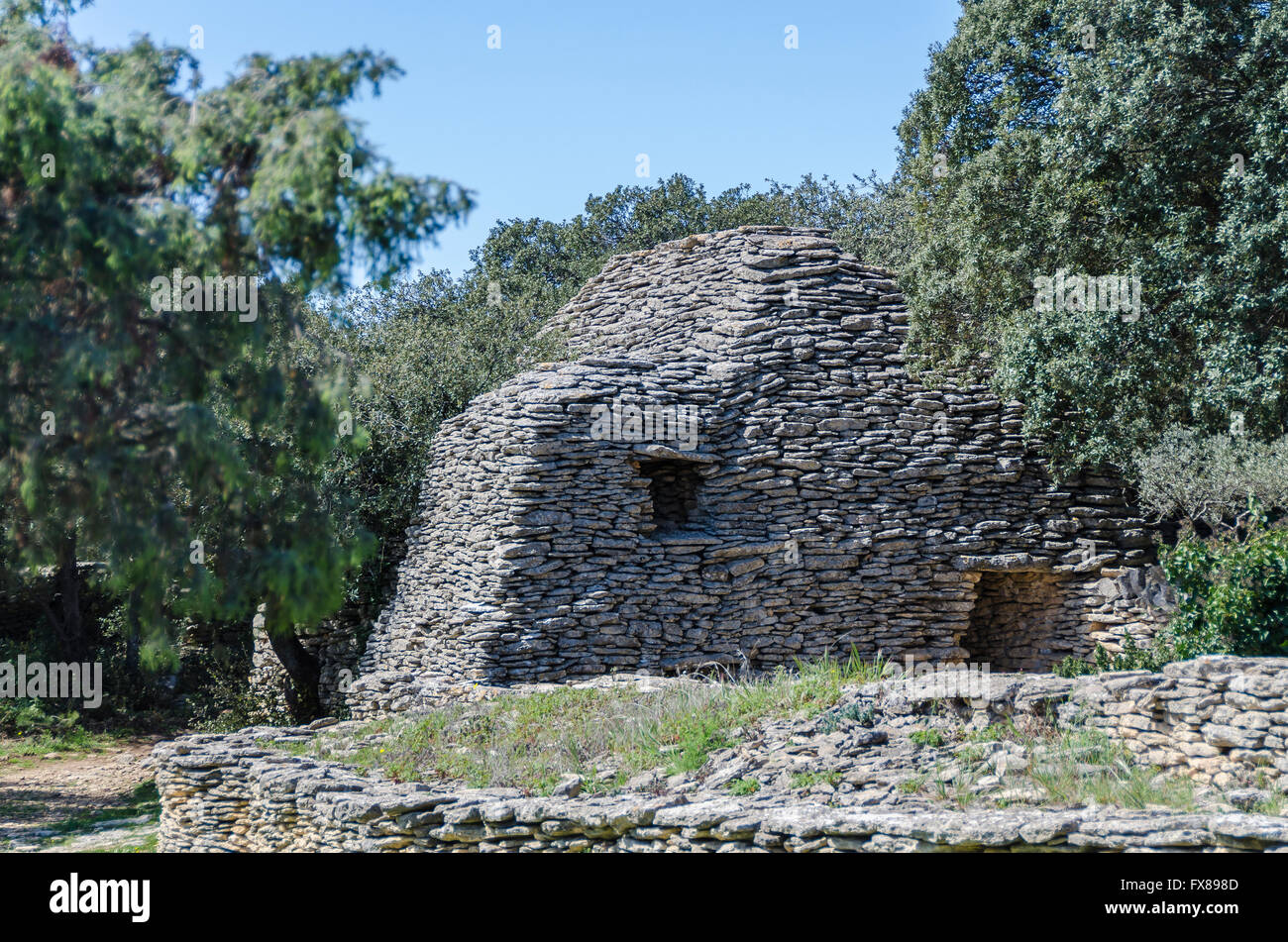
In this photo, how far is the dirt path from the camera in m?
9.02

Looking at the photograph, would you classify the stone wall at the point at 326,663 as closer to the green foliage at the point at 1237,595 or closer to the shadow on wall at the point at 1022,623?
the shadow on wall at the point at 1022,623

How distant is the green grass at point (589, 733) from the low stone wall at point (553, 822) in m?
0.49

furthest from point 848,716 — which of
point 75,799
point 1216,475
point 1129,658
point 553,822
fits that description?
point 75,799

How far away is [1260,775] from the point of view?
5758 millimetres

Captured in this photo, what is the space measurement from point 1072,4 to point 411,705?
1033 cm

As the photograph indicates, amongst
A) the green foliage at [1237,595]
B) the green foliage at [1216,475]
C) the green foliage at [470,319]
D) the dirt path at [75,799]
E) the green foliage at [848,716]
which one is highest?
the green foliage at [470,319]

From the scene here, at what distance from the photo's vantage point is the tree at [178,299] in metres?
4.34

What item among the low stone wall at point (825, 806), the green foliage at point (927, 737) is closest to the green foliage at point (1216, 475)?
the low stone wall at point (825, 806)

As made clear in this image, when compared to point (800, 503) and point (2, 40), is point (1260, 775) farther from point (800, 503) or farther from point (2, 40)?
point (2, 40)

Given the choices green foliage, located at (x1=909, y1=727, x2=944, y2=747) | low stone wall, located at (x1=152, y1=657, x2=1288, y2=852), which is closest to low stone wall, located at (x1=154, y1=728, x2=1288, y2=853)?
low stone wall, located at (x1=152, y1=657, x2=1288, y2=852)

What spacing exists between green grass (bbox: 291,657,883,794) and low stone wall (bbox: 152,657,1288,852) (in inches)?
14.7

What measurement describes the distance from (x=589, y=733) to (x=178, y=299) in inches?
162

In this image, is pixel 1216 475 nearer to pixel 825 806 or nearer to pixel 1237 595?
pixel 1237 595
